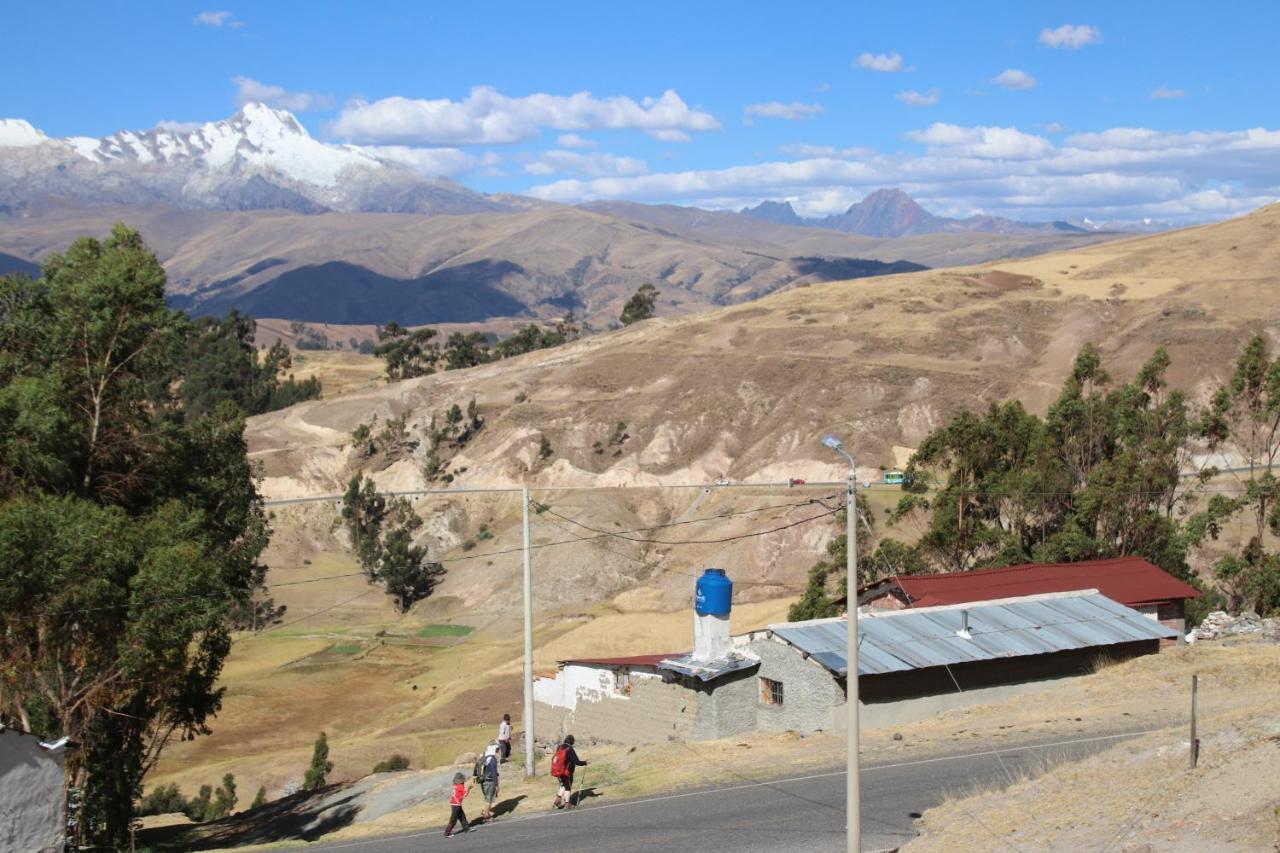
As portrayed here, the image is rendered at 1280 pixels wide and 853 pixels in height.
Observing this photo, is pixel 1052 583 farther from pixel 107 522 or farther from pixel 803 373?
pixel 803 373

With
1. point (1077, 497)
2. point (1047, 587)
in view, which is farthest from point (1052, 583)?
point (1077, 497)

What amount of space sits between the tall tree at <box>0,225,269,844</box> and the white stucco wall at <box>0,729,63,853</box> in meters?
3.92

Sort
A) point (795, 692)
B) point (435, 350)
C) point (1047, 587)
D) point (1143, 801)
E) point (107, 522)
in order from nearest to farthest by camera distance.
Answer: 1. point (1143, 801)
2. point (107, 522)
3. point (795, 692)
4. point (1047, 587)
5. point (435, 350)

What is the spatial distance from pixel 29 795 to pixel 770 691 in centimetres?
1667

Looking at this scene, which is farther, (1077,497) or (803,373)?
(803,373)

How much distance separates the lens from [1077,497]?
55562mm

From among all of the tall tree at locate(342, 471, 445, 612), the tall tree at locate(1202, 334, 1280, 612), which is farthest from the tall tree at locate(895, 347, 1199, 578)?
the tall tree at locate(342, 471, 445, 612)

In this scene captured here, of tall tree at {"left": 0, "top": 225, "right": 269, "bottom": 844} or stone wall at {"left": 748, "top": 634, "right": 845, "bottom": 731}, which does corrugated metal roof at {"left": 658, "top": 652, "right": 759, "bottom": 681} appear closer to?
stone wall at {"left": 748, "top": 634, "right": 845, "bottom": 731}

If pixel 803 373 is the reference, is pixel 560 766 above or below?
below

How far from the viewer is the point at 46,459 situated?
97.1ft

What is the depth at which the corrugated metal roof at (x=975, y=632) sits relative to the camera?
30938mm

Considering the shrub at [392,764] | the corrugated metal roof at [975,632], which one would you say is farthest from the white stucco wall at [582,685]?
the shrub at [392,764]

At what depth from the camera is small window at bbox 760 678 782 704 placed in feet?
104

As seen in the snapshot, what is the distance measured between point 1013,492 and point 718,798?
34.3 m
